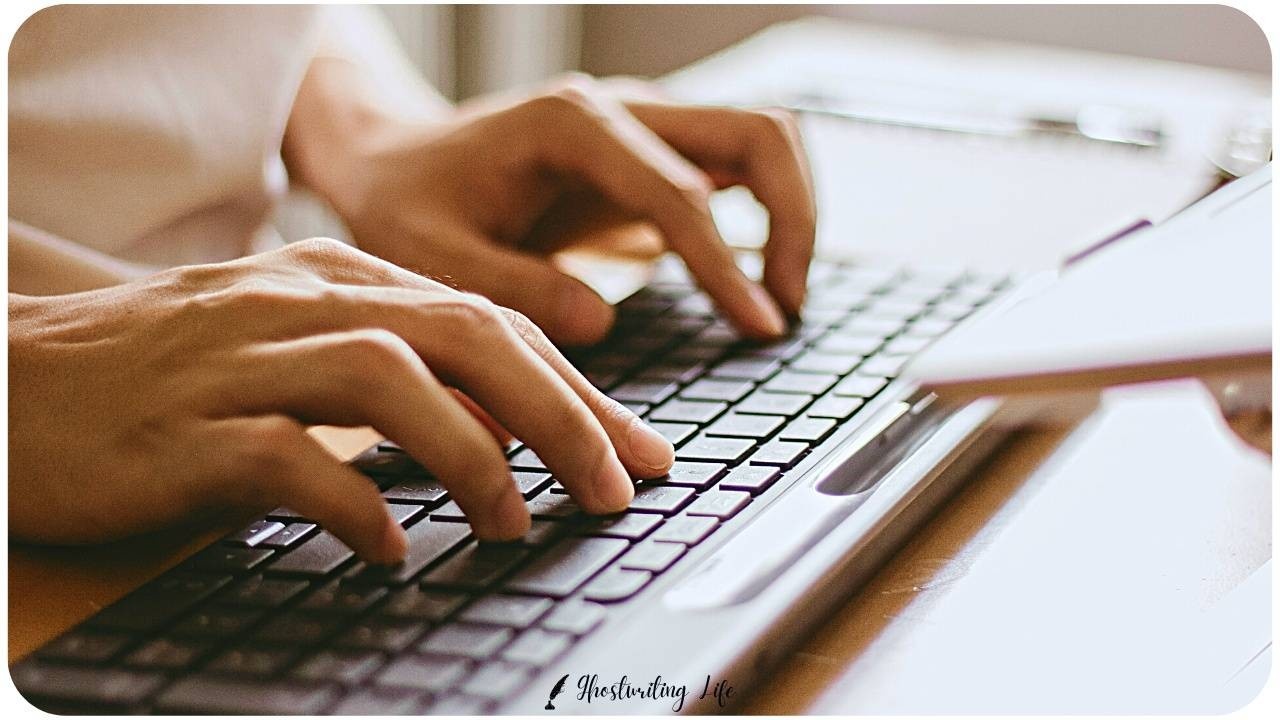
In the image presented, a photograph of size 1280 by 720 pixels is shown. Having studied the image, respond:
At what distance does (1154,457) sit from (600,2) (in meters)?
2.23

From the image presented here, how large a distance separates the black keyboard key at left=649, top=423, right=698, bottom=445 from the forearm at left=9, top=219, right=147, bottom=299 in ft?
0.82

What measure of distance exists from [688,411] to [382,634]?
19 cm

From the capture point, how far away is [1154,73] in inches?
46.1

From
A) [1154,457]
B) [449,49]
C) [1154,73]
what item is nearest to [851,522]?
[1154,457]

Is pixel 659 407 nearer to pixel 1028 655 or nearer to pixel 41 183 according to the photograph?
pixel 1028 655

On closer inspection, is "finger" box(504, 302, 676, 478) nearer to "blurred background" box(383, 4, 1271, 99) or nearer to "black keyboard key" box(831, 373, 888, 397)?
"black keyboard key" box(831, 373, 888, 397)

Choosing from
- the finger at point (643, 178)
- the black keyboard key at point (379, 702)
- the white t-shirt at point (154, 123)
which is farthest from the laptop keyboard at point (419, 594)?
the white t-shirt at point (154, 123)

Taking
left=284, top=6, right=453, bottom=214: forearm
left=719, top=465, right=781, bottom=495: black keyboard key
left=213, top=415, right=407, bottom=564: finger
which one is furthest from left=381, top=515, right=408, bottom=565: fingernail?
left=284, top=6, right=453, bottom=214: forearm

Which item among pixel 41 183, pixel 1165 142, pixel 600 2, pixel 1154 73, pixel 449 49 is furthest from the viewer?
pixel 600 2

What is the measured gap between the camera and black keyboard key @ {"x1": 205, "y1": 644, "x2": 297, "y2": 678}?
319 mm

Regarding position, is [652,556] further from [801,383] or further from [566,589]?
[801,383]

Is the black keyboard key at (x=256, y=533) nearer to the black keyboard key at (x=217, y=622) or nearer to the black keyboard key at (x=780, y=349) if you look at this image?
the black keyboard key at (x=217, y=622)

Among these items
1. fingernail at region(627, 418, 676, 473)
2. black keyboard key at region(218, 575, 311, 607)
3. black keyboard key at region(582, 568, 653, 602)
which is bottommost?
black keyboard key at region(218, 575, 311, 607)

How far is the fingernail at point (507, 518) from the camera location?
385 mm
